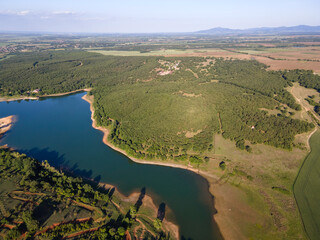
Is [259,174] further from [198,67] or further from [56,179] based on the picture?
[198,67]

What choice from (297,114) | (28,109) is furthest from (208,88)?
(28,109)

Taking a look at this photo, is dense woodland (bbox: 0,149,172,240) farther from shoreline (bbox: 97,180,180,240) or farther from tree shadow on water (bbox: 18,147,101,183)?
tree shadow on water (bbox: 18,147,101,183)

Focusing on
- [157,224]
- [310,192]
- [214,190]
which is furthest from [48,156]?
[310,192]

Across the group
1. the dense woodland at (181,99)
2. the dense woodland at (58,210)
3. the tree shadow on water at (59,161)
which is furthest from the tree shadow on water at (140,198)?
the tree shadow on water at (59,161)

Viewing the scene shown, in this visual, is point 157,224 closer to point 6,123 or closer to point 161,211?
point 161,211

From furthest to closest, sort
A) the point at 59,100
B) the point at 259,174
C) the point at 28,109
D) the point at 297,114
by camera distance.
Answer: the point at 59,100
the point at 28,109
the point at 297,114
the point at 259,174

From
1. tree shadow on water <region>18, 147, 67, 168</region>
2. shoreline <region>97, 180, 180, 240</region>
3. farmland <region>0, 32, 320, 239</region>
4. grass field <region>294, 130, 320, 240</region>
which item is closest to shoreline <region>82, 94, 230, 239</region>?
farmland <region>0, 32, 320, 239</region>
